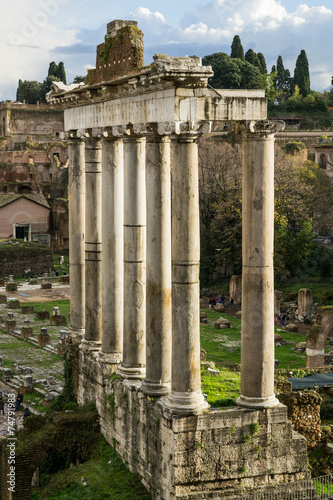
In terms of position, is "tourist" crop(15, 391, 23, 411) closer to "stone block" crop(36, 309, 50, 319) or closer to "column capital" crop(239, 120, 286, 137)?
"column capital" crop(239, 120, 286, 137)

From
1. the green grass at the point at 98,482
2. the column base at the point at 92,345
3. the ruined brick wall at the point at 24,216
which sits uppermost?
the ruined brick wall at the point at 24,216

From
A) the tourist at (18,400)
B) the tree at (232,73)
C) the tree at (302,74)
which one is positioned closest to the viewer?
the tourist at (18,400)

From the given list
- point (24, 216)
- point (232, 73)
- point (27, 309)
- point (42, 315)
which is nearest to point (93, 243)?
point (42, 315)

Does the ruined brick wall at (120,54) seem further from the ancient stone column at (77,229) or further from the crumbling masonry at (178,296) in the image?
the ancient stone column at (77,229)

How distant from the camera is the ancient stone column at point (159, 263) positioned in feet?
41.5

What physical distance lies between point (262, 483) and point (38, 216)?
47.9m

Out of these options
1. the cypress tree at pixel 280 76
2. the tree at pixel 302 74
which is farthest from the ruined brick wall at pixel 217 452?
the cypress tree at pixel 280 76

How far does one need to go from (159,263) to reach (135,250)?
124 centimetres

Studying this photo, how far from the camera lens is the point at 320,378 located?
18484 mm

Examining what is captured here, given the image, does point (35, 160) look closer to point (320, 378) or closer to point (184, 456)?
point (320, 378)

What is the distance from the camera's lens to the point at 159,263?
1272 centimetres

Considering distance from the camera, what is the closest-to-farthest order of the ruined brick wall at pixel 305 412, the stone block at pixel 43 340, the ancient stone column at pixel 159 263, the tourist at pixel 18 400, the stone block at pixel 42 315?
1. the ancient stone column at pixel 159 263
2. the ruined brick wall at pixel 305 412
3. the tourist at pixel 18 400
4. the stone block at pixel 43 340
5. the stone block at pixel 42 315

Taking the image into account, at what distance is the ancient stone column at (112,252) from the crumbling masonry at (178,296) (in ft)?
0.47

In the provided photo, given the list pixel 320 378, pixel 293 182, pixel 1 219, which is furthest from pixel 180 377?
pixel 1 219
